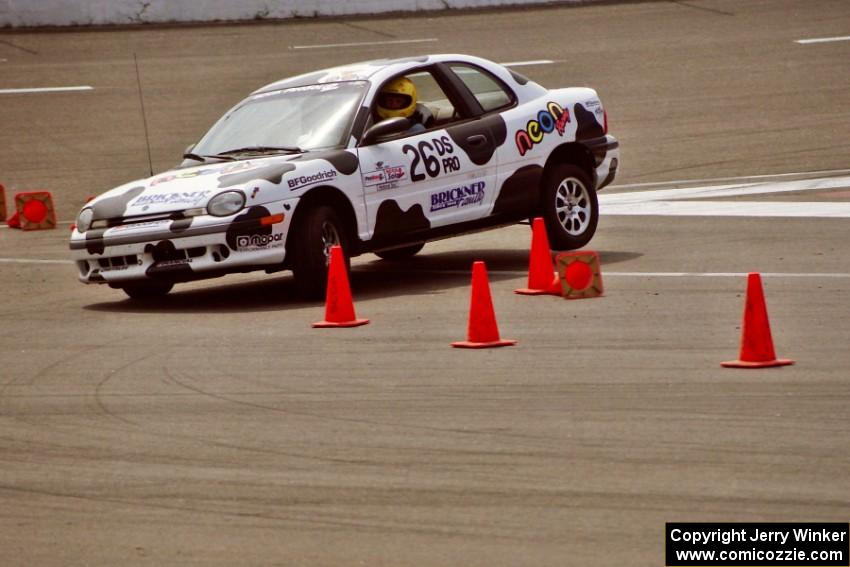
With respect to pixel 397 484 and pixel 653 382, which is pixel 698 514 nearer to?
pixel 397 484

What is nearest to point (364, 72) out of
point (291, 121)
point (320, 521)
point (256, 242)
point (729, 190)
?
point (291, 121)

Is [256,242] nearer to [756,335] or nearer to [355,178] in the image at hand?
[355,178]

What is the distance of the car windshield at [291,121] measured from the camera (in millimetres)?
12289

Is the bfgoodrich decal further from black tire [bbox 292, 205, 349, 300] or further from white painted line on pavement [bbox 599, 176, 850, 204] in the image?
white painted line on pavement [bbox 599, 176, 850, 204]

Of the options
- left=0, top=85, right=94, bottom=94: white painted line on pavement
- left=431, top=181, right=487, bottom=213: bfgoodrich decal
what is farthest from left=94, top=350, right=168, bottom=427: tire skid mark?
left=0, top=85, right=94, bottom=94: white painted line on pavement

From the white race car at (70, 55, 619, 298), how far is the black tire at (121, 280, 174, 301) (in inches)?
0.4

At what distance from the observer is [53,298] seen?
12.7m

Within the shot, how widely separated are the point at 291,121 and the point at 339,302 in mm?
2448

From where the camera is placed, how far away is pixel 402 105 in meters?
12.7

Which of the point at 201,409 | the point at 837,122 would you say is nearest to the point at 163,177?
the point at 201,409

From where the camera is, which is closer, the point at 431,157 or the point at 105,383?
the point at 105,383

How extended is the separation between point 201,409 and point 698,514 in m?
3.00

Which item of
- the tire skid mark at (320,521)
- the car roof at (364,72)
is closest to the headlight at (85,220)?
the car roof at (364,72)

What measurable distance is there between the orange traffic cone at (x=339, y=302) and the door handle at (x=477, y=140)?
249cm
